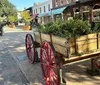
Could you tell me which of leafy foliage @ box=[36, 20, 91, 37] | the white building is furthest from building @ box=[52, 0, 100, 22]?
the white building

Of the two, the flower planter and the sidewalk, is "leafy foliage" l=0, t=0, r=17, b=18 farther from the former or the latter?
the flower planter

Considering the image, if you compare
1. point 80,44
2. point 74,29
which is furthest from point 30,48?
point 80,44

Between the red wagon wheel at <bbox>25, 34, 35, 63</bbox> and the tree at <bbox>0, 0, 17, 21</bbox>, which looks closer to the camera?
the red wagon wheel at <bbox>25, 34, 35, 63</bbox>

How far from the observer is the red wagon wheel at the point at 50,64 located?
3933 mm

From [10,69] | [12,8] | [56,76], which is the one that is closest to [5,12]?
[12,8]

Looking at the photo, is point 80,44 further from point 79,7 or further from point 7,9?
point 7,9

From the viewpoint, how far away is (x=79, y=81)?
4980 mm

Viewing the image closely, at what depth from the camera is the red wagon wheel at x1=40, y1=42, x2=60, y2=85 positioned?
393 cm

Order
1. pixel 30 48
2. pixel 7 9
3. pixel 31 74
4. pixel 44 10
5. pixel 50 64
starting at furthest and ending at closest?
1. pixel 7 9
2. pixel 44 10
3. pixel 30 48
4. pixel 31 74
5. pixel 50 64

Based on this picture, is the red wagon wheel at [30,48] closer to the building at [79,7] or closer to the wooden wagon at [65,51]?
the building at [79,7]

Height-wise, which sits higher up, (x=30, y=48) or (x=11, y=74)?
(x=30, y=48)

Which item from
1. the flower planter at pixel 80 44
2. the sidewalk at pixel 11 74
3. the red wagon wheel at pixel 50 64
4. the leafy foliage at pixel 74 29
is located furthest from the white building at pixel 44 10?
the flower planter at pixel 80 44

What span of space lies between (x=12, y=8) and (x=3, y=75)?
43214 mm

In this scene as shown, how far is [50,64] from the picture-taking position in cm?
420
